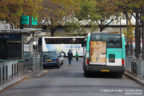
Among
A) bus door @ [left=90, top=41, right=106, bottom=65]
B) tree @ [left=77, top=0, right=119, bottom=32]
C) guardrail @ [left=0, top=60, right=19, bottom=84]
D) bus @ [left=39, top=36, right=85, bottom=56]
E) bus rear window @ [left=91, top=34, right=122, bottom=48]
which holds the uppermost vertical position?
tree @ [left=77, top=0, right=119, bottom=32]

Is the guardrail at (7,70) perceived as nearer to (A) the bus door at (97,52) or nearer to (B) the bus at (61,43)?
(A) the bus door at (97,52)

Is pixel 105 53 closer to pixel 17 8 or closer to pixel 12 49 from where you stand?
pixel 17 8

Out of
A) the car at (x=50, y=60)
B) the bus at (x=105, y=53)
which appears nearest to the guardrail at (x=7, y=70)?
the bus at (x=105, y=53)

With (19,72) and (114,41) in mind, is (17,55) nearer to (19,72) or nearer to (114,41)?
(19,72)

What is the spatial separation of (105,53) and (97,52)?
48 centimetres

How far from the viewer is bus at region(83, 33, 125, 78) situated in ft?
71.5

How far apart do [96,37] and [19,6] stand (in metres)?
5.91

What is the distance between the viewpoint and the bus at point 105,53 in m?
21.8

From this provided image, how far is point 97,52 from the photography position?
866 inches

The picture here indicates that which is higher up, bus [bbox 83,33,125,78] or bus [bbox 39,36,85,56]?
bus [bbox 39,36,85,56]

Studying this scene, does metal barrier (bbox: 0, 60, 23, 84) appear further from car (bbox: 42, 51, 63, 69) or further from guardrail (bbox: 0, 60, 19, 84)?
car (bbox: 42, 51, 63, 69)

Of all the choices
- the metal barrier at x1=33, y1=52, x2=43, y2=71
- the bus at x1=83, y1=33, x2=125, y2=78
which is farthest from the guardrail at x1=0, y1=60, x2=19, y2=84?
the metal barrier at x1=33, y1=52, x2=43, y2=71

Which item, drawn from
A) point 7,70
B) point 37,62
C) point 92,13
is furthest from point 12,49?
point 92,13

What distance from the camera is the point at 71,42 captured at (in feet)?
195
